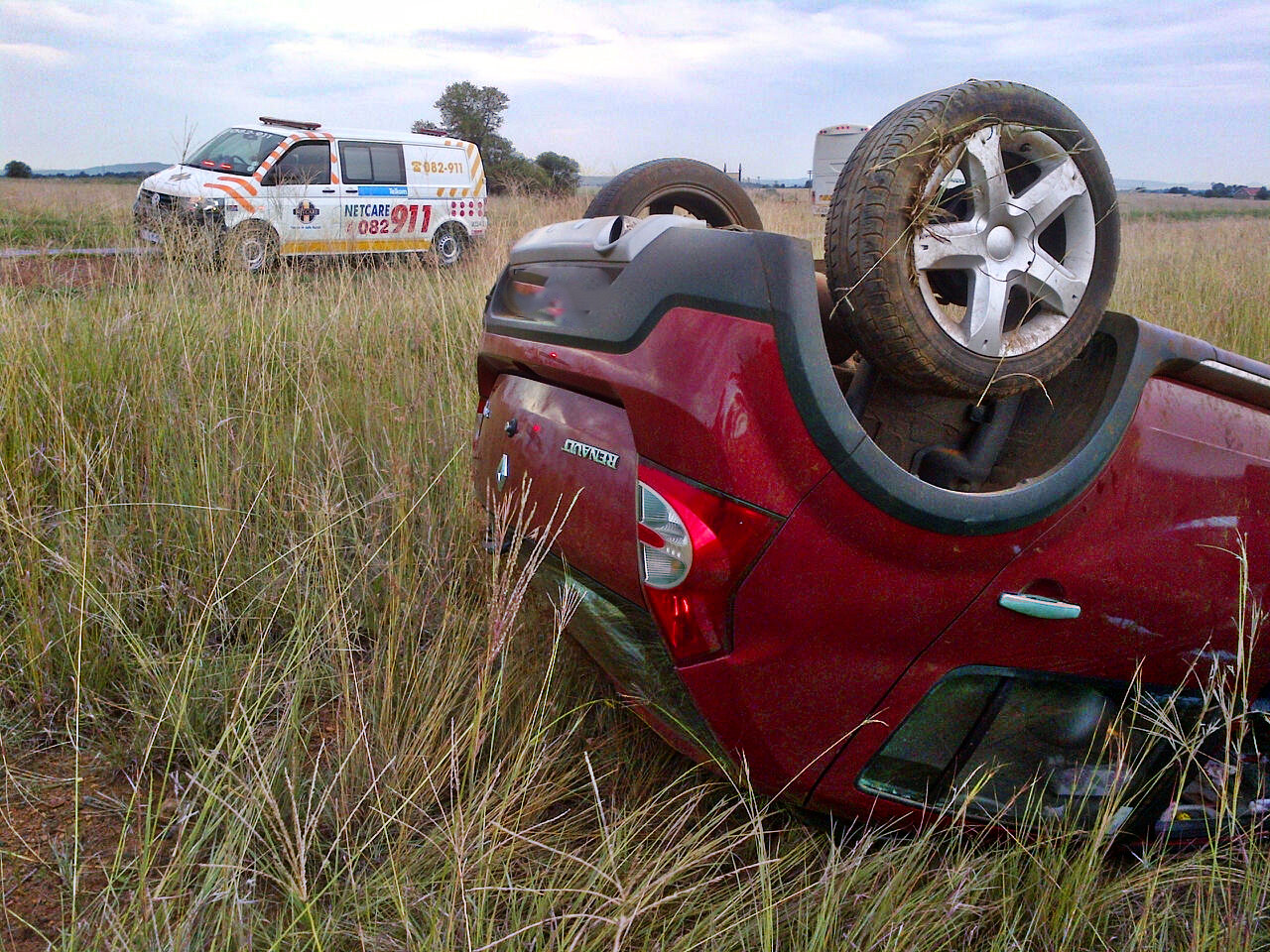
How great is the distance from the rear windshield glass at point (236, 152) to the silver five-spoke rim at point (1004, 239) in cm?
1292

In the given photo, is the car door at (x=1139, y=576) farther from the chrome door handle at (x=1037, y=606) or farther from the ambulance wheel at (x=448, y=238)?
the ambulance wheel at (x=448, y=238)

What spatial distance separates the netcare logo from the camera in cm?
172

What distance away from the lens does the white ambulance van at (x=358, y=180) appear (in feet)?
39.8

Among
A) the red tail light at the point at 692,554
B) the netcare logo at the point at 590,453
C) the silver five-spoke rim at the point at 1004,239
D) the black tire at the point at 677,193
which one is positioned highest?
the black tire at the point at 677,193

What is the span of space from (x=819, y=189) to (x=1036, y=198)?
2652 centimetres

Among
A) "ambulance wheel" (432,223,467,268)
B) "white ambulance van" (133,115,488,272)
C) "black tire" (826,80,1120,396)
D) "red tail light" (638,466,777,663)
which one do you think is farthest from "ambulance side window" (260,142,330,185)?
"red tail light" (638,466,777,663)

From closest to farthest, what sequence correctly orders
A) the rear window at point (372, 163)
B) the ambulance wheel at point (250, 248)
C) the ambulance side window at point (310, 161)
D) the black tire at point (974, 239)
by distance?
1. the black tire at point (974, 239)
2. the ambulance wheel at point (250, 248)
3. the ambulance side window at point (310, 161)
4. the rear window at point (372, 163)

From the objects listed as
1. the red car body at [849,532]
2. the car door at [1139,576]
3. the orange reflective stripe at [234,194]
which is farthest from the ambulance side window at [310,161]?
the car door at [1139,576]

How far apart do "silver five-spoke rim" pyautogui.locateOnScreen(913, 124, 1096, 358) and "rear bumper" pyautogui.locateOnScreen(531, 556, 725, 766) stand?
0.82 metres

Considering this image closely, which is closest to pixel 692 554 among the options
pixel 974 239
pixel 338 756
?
pixel 974 239

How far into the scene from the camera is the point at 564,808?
2.06 metres

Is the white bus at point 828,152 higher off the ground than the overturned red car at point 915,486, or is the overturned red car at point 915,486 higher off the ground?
the white bus at point 828,152

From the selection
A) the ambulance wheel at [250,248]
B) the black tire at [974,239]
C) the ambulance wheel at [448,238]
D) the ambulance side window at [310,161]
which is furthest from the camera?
the ambulance wheel at [448,238]

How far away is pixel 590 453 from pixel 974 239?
861 mm
